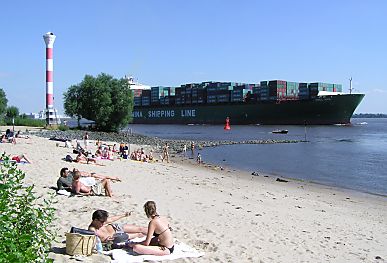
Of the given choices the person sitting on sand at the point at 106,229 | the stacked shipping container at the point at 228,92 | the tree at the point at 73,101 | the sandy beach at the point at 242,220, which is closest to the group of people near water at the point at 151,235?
the person sitting on sand at the point at 106,229

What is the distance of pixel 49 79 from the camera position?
148 ft

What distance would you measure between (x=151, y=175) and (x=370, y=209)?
722 cm

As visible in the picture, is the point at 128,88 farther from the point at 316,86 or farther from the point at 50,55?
the point at 316,86

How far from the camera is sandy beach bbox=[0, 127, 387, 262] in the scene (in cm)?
650

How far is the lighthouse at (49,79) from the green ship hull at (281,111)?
52.9 m

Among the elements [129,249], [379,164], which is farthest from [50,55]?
[129,249]

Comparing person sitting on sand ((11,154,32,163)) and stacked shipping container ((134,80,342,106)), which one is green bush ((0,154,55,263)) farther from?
stacked shipping container ((134,80,342,106))

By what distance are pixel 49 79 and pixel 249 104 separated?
55804mm

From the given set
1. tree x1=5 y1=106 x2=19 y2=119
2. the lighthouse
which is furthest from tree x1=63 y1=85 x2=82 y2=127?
tree x1=5 y1=106 x2=19 y2=119

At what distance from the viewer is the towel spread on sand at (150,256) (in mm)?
5516

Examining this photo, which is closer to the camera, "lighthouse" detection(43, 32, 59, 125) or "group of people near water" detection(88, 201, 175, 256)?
"group of people near water" detection(88, 201, 175, 256)

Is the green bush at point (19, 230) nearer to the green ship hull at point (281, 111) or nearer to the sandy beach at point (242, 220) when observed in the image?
the sandy beach at point (242, 220)

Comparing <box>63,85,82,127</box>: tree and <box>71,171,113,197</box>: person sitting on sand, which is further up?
<box>63,85,82,127</box>: tree

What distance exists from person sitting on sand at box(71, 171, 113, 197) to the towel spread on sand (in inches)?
143
